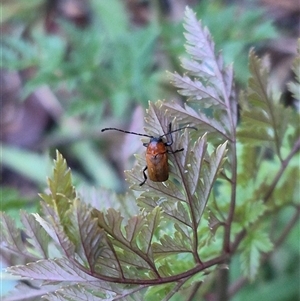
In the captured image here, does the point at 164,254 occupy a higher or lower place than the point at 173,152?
lower

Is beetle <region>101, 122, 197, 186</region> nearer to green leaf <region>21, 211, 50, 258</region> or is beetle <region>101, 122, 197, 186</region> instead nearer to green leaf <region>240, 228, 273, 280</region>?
green leaf <region>21, 211, 50, 258</region>

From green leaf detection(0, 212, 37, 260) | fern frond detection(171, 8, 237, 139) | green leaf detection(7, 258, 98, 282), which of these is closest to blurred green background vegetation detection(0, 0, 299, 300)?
green leaf detection(0, 212, 37, 260)

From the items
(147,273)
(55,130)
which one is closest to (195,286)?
(147,273)

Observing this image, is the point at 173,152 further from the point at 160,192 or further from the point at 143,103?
the point at 143,103

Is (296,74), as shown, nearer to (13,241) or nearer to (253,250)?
(253,250)

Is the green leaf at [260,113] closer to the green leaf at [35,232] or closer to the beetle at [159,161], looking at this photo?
the beetle at [159,161]

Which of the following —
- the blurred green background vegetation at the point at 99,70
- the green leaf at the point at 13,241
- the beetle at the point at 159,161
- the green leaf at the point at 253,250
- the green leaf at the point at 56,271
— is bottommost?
the green leaf at the point at 253,250

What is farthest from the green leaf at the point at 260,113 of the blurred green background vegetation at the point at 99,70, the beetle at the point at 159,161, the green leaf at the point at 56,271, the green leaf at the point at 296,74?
the blurred green background vegetation at the point at 99,70

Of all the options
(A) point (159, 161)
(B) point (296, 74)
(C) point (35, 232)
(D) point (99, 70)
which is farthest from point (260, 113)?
(D) point (99, 70)
